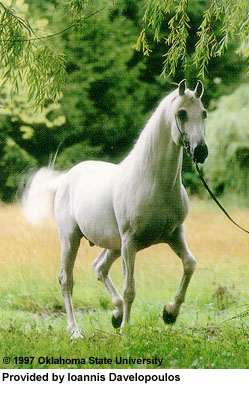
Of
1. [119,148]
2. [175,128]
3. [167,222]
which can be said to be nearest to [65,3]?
[119,148]

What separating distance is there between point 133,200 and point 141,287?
91 cm

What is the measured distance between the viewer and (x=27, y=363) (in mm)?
4727

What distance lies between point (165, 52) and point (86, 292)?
2.13 m

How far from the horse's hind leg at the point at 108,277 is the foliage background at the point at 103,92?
0.80 m

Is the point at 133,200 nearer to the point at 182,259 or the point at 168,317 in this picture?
the point at 182,259

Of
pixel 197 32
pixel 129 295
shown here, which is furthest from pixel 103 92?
pixel 129 295

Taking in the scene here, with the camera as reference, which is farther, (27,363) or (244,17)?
Answer: (244,17)

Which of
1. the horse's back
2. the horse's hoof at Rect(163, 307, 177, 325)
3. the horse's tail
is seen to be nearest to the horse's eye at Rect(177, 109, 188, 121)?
the horse's back

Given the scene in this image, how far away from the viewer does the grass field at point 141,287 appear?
5258 millimetres

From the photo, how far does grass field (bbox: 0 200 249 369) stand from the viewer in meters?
5.26

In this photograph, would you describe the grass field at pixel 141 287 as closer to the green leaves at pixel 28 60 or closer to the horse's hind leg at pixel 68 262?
the horse's hind leg at pixel 68 262

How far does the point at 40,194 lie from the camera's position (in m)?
5.75

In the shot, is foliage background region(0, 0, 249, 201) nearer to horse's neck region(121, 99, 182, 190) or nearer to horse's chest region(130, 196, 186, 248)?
horse's neck region(121, 99, 182, 190)

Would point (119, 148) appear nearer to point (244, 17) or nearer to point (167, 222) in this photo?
point (167, 222)
